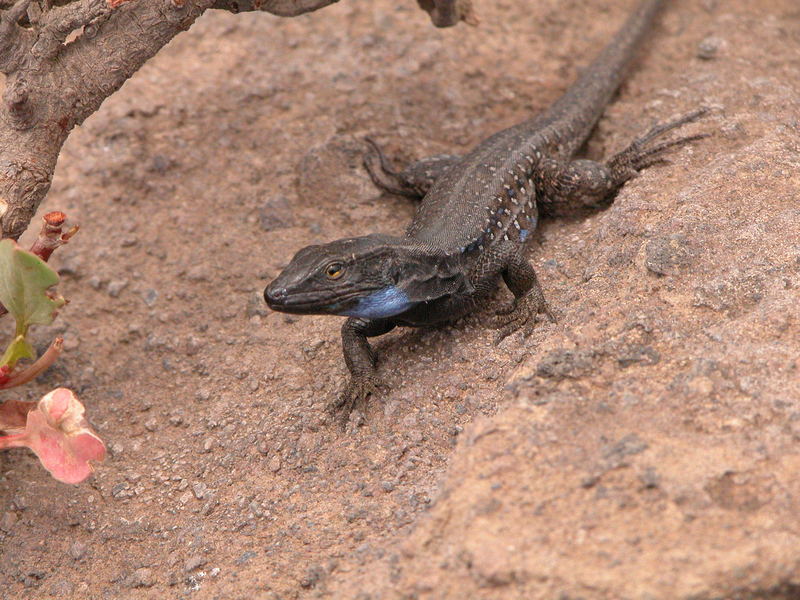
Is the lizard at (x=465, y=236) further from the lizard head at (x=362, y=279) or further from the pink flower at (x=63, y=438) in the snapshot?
the pink flower at (x=63, y=438)

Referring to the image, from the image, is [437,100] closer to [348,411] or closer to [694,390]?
[348,411]

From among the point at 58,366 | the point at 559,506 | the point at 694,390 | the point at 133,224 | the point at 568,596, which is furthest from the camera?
the point at 133,224

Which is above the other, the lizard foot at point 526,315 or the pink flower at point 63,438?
the pink flower at point 63,438

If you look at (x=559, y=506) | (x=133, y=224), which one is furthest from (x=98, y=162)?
(x=559, y=506)

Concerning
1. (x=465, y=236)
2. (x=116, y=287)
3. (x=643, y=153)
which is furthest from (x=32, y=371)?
(x=643, y=153)

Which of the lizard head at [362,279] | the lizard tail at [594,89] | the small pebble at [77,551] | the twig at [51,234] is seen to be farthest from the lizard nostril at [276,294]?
the lizard tail at [594,89]

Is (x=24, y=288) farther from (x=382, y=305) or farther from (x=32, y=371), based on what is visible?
(x=382, y=305)
